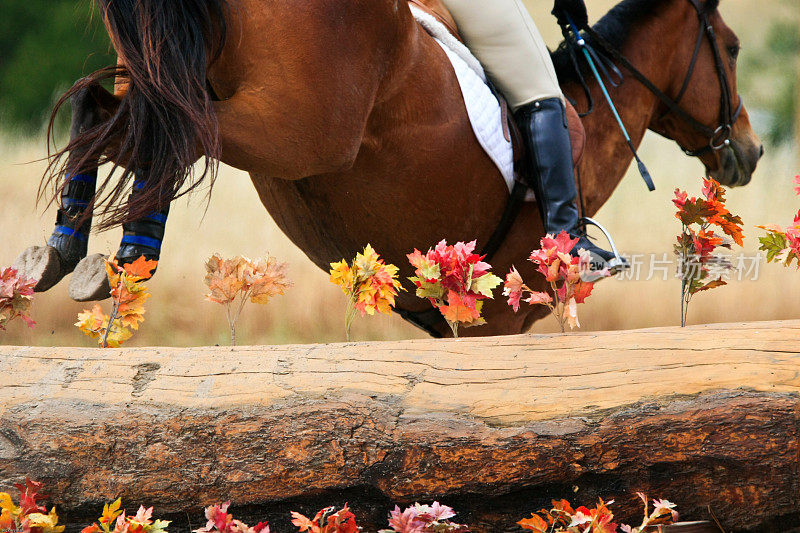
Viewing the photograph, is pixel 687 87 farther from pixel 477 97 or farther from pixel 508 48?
pixel 477 97

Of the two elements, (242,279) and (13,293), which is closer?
(13,293)

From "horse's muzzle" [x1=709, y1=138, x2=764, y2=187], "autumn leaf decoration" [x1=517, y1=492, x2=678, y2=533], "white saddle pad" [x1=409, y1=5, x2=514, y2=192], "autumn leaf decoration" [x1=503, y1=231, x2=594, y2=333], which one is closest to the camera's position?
"autumn leaf decoration" [x1=517, y1=492, x2=678, y2=533]

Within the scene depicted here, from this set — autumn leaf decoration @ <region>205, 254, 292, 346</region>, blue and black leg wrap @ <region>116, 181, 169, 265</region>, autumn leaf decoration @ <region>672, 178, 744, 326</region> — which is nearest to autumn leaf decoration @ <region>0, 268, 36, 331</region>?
blue and black leg wrap @ <region>116, 181, 169, 265</region>

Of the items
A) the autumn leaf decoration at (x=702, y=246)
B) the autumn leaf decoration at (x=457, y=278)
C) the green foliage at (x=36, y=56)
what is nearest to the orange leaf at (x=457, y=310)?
the autumn leaf decoration at (x=457, y=278)

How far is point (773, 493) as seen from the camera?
1.04m

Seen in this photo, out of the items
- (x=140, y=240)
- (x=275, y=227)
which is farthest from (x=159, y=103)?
(x=275, y=227)

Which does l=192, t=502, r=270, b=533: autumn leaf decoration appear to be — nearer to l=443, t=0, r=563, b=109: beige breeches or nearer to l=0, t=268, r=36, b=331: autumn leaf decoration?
l=0, t=268, r=36, b=331: autumn leaf decoration

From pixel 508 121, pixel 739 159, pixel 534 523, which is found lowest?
pixel 534 523

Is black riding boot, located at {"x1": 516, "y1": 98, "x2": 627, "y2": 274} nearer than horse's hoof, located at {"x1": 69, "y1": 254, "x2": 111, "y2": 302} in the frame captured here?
No

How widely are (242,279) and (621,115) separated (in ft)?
3.76

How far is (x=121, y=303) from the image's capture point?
51.8 inches

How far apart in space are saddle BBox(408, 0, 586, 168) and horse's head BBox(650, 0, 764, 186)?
0.61 metres

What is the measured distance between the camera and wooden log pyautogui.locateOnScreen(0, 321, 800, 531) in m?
1.00

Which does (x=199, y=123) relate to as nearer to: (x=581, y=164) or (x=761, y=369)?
(x=761, y=369)
